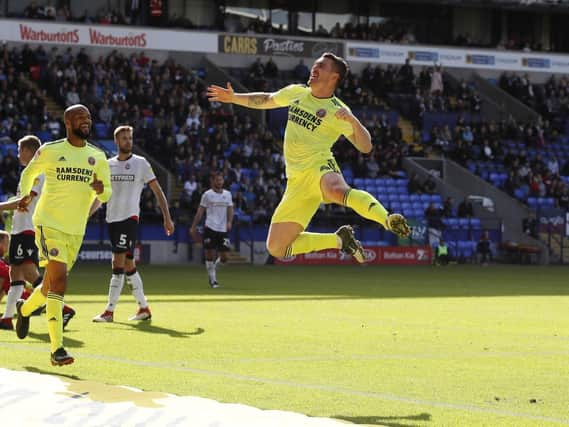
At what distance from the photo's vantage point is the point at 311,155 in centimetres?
1101

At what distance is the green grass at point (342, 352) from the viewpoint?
791cm

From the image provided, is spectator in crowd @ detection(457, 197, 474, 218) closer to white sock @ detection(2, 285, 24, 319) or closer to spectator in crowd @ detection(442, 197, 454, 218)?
spectator in crowd @ detection(442, 197, 454, 218)

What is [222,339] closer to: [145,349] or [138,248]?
[145,349]

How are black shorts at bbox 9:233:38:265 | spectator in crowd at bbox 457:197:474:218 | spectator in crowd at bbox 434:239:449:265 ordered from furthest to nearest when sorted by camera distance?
spectator in crowd at bbox 457:197:474:218, spectator in crowd at bbox 434:239:449:265, black shorts at bbox 9:233:38:265

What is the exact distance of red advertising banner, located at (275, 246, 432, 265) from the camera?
3762 cm

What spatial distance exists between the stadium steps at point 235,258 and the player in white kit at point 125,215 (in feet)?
72.2

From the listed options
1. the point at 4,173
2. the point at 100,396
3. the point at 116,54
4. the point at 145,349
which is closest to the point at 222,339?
the point at 145,349

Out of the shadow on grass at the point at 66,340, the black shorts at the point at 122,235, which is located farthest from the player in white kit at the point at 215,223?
the shadow on grass at the point at 66,340

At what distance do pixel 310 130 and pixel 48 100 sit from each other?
105 ft

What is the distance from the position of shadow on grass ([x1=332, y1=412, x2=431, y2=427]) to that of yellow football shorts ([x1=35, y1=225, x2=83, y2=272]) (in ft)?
11.9

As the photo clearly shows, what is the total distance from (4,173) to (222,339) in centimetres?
2263

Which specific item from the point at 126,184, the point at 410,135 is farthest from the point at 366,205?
the point at 410,135

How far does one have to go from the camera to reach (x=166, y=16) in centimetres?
4912

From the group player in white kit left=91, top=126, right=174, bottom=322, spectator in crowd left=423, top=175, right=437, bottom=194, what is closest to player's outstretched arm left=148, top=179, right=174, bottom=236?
player in white kit left=91, top=126, right=174, bottom=322
